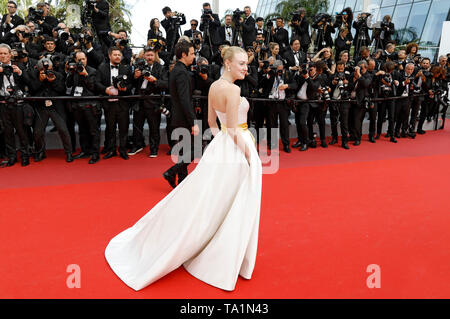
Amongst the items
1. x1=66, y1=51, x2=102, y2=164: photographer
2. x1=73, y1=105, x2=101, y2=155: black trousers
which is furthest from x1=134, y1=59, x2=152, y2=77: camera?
x1=73, y1=105, x2=101, y2=155: black trousers

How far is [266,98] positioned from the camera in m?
6.45

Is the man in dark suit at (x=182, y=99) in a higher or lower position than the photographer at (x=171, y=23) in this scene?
lower

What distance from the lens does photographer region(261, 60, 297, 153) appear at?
629 cm

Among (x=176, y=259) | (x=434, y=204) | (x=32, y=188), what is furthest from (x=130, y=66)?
(x=434, y=204)

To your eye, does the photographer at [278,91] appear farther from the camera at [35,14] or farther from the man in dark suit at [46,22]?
the camera at [35,14]

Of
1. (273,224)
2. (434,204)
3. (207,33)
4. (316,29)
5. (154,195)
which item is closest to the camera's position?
(273,224)

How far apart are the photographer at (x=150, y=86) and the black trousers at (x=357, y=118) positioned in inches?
138

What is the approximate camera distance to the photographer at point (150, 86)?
17.9ft

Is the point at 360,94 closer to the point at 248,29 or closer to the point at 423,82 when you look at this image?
the point at 423,82

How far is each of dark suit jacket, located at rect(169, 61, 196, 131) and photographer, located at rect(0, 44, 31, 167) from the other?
7.93 feet

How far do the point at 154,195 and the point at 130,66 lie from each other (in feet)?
7.68

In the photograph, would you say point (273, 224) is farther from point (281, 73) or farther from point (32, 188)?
point (281, 73)

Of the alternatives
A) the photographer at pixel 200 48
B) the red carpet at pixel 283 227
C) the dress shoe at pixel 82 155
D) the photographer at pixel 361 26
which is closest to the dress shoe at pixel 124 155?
the red carpet at pixel 283 227

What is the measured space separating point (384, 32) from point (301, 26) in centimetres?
220
